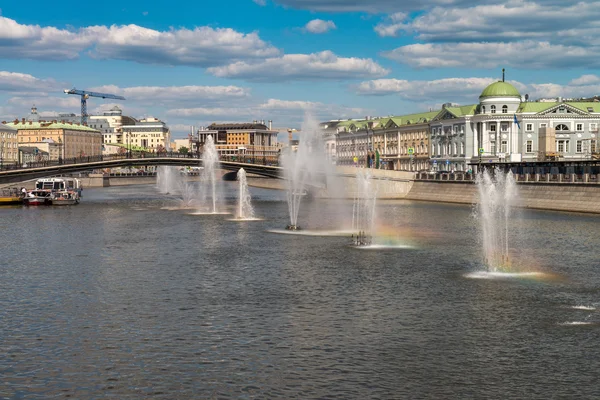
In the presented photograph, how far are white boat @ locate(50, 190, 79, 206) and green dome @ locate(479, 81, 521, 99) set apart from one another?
71.1 m

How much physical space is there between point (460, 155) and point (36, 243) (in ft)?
337

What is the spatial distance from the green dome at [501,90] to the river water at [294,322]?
287ft

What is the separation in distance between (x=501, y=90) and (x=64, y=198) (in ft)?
242

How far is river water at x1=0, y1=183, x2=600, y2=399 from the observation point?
20.8 m

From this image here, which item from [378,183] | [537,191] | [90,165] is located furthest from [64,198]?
[537,191]

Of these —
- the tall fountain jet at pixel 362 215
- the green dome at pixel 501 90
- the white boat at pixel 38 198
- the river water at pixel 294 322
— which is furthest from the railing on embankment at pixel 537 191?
the white boat at pixel 38 198

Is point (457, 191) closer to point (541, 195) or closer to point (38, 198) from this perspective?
point (541, 195)

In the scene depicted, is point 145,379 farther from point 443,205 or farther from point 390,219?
point 443,205

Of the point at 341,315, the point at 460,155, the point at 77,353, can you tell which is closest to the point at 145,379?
the point at 77,353

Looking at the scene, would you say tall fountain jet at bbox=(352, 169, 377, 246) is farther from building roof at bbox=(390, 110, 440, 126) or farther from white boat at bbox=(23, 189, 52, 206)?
building roof at bbox=(390, 110, 440, 126)

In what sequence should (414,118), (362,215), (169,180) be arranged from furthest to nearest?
1. (169,180)
2. (414,118)
3. (362,215)

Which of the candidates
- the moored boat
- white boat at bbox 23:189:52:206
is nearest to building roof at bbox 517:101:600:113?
white boat at bbox 23:189:52:206

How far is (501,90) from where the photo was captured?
5310 inches

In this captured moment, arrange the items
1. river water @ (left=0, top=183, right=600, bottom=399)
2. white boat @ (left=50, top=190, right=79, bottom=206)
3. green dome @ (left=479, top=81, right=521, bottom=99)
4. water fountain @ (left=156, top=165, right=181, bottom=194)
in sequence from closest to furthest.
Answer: river water @ (left=0, top=183, right=600, bottom=399)
white boat @ (left=50, top=190, right=79, bottom=206)
green dome @ (left=479, top=81, right=521, bottom=99)
water fountain @ (left=156, top=165, right=181, bottom=194)
